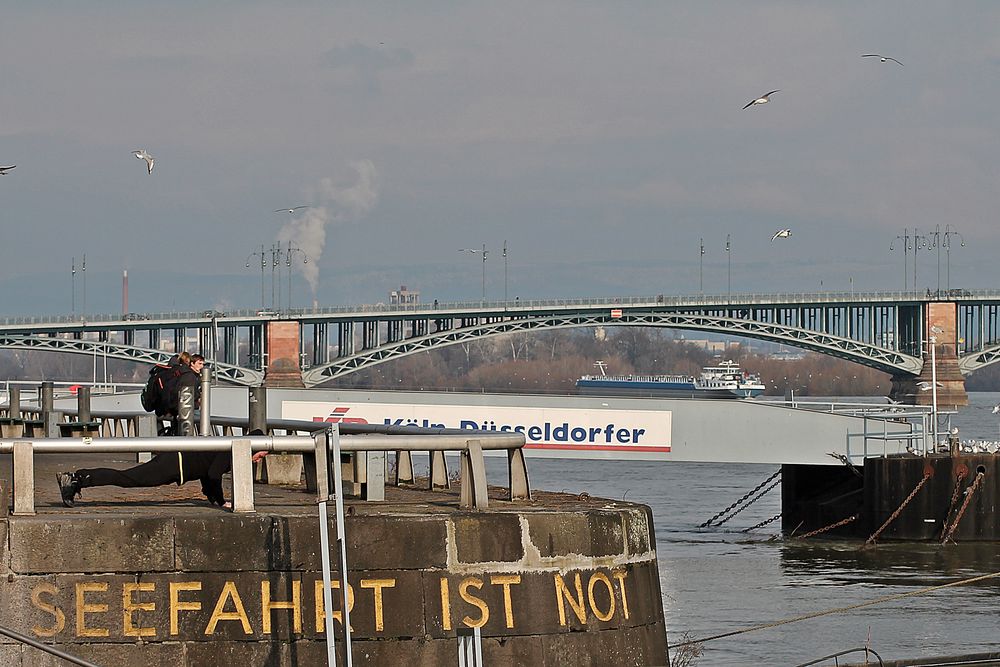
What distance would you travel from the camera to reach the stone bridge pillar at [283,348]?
4707 inches

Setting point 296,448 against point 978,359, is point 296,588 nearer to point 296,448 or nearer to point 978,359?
point 296,448

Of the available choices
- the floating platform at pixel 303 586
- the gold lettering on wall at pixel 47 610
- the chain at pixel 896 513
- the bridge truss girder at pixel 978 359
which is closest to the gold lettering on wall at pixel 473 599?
the floating platform at pixel 303 586

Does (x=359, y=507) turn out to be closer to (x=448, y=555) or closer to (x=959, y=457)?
(x=448, y=555)

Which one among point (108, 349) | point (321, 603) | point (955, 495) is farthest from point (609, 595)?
point (108, 349)

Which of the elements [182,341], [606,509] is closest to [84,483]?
[606,509]

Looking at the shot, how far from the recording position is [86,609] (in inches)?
326

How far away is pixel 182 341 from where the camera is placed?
411ft

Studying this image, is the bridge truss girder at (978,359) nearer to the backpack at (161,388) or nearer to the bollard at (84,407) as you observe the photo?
the bollard at (84,407)

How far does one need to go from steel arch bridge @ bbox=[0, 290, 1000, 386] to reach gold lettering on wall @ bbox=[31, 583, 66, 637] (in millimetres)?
103002

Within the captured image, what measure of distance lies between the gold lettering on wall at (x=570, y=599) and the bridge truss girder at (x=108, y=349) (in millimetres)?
101778

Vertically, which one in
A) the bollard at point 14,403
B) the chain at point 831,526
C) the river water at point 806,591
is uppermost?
the bollard at point 14,403

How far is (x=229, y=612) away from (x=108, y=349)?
106m

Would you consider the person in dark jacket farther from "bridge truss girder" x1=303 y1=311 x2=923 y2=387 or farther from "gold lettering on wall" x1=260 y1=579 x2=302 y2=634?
"bridge truss girder" x1=303 y1=311 x2=923 y2=387

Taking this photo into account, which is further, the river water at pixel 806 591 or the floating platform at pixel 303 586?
the river water at pixel 806 591
